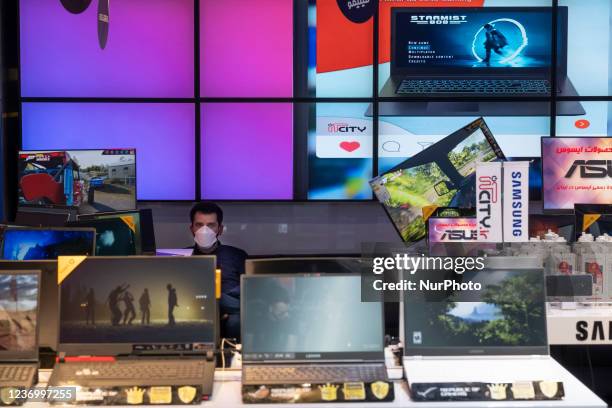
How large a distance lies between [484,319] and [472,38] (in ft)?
13.8

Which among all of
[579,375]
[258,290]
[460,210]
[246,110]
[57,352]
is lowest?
[579,375]

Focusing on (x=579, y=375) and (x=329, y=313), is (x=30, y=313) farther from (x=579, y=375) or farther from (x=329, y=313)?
(x=579, y=375)

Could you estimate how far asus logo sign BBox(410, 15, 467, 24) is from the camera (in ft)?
22.0

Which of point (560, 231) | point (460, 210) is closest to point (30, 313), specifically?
point (460, 210)

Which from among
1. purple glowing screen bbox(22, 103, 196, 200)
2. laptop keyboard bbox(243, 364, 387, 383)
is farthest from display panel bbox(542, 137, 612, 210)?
purple glowing screen bbox(22, 103, 196, 200)

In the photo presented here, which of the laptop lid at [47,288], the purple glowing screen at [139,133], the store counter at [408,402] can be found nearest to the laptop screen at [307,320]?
the store counter at [408,402]

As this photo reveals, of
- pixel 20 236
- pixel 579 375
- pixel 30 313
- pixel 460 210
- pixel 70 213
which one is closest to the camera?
pixel 30 313

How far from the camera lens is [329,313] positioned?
9.61 feet

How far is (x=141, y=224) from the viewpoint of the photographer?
4.80m

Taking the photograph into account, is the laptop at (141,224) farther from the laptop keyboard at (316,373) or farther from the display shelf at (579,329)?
the display shelf at (579,329)

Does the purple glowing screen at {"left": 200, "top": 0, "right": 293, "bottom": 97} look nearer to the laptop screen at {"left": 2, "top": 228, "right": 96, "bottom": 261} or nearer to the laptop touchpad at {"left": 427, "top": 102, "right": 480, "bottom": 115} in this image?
the laptop touchpad at {"left": 427, "top": 102, "right": 480, "bottom": 115}

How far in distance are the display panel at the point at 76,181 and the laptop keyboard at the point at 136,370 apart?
2.62 metres

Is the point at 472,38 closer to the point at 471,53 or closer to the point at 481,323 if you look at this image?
the point at 471,53

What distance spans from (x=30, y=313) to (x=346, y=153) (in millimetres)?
4239
